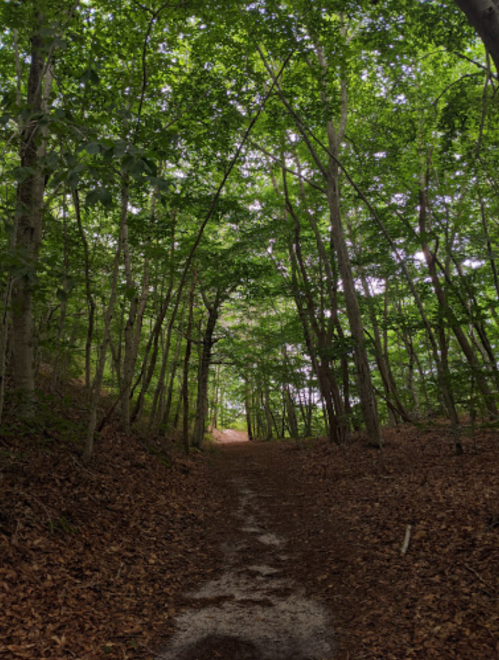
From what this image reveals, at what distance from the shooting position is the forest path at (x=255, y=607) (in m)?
3.72

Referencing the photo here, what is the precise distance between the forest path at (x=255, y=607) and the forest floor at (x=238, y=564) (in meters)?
0.02

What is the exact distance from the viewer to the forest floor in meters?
3.67

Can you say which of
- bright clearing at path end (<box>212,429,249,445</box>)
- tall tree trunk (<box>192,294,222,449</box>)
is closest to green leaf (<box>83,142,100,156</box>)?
Result: tall tree trunk (<box>192,294,222,449</box>)

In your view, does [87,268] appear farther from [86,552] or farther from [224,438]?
[224,438]

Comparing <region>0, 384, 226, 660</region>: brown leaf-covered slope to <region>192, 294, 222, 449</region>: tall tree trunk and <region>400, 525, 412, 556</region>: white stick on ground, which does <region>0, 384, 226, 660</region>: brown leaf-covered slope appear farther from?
<region>192, 294, 222, 449</region>: tall tree trunk

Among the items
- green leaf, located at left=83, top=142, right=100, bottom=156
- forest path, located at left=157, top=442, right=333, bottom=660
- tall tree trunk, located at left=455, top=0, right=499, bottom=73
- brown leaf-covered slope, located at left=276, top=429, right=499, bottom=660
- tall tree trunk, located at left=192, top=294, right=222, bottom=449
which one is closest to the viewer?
green leaf, located at left=83, top=142, right=100, bottom=156

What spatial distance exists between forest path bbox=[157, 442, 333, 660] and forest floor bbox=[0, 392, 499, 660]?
0.8 inches

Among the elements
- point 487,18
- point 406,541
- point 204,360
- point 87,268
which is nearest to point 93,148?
point 487,18

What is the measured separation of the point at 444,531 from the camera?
212 inches

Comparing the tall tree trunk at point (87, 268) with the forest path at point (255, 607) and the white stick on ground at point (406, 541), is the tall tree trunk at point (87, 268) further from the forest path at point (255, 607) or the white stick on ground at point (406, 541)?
the white stick on ground at point (406, 541)

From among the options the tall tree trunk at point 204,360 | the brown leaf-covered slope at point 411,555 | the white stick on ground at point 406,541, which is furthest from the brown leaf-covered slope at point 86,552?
the tall tree trunk at point 204,360

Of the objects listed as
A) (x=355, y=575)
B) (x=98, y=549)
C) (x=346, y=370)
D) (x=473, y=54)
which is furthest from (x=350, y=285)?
(x=473, y=54)

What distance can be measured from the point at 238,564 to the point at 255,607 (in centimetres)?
131

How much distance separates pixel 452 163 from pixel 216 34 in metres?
6.59
